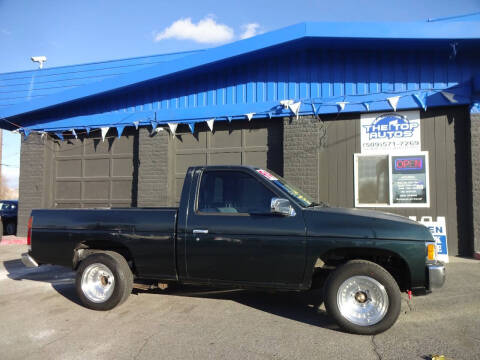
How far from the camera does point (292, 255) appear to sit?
159 inches

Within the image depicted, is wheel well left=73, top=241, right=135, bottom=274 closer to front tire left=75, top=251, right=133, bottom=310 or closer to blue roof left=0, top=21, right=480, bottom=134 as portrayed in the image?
front tire left=75, top=251, right=133, bottom=310

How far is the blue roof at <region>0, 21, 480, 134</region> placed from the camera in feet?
26.7

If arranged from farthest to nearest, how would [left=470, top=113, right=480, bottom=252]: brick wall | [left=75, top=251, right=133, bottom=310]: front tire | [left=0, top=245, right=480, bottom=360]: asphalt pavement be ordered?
[left=470, top=113, right=480, bottom=252]: brick wall → [left=75, top=251, right=133, bottom=310]: front tire → [left=0, top=245, right=480, bottom=360]: asphalt pavement

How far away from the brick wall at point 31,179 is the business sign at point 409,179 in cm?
1048

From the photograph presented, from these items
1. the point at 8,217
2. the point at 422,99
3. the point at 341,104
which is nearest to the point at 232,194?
the point at 341,104

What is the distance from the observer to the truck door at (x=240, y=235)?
4.07 metres

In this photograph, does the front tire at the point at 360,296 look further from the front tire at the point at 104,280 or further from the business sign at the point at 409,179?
the business sign at the point at 409,179

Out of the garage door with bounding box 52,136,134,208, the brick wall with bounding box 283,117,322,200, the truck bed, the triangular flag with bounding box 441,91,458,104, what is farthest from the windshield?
the garage door with bounding box 52,136,134,208

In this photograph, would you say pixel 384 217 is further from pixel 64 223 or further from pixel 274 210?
pixel 64 223

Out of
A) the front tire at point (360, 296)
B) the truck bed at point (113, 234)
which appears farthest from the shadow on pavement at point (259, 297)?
the truck bed at point (113, 234)

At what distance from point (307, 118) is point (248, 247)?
5682 millimetres

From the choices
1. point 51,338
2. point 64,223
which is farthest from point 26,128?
point 51,338

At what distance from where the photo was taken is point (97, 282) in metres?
4.81

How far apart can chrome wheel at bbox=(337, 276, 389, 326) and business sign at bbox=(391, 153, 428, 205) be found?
211 inches
